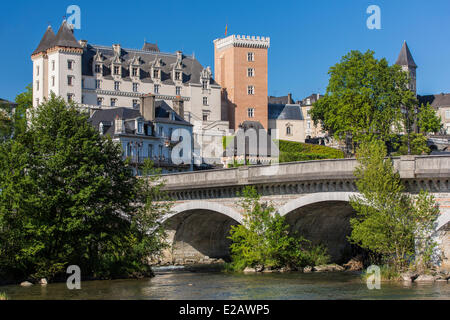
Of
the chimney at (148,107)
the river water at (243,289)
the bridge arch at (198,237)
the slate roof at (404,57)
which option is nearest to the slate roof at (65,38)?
the chimney at (148,107)

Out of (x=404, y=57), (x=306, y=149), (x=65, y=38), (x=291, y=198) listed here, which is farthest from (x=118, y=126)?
(x=404, y=57)

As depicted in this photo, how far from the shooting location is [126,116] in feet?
235

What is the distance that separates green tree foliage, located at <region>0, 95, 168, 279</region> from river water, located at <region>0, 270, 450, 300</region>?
3.74 ft

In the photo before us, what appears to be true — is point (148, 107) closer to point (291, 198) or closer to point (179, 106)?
point (179, 106)

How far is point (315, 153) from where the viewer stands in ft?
300

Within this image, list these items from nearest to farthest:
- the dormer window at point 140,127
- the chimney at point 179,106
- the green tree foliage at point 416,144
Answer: the green tree foliage at point 416,144 < the dormer window at point 140,127 < the chimney at point 179,106

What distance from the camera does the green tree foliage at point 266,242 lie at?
36188mm

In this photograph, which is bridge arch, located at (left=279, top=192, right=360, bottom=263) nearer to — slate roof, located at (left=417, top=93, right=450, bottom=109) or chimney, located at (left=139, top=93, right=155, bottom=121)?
chimney, located at (left=139, top=93, right=155, bottom=121)

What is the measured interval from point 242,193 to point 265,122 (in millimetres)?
65460

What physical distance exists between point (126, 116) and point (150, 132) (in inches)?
104

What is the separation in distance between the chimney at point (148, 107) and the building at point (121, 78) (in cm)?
844

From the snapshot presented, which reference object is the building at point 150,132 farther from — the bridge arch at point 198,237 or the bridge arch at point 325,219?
the bridge arch at point 325,219

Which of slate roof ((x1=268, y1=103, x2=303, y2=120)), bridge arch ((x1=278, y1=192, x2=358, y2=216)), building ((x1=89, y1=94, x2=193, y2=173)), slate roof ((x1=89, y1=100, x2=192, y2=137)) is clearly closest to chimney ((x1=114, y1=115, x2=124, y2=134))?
building ((x1=89, y1=94, x2=193, y2=173))
